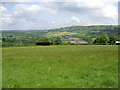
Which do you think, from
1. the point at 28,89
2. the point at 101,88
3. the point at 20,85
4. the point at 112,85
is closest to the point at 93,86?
the point at 101,88

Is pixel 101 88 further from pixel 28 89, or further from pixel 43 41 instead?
pixel 43 41

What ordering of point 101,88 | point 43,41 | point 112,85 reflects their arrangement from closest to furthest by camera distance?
point 101,88
point 112,85
point 43,41

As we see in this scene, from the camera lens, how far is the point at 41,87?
9.47m

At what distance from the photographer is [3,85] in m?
10.1

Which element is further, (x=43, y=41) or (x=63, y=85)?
(x=43, y=41)

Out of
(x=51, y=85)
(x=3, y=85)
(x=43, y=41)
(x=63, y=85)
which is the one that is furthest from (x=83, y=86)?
(x=43, y=41)

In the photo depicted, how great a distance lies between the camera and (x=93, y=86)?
9.34m

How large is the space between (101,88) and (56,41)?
108359 millimetres

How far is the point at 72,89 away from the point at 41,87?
1.81 meters

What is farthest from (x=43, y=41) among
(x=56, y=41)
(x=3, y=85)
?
(x=3, y=85)

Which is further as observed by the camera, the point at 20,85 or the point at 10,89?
the point at 20,85

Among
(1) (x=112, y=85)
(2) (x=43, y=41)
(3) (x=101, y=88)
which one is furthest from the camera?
(2) (x=43, y=41)

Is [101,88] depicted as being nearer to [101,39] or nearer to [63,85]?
[63,85]

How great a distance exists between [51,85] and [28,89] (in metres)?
1.38
